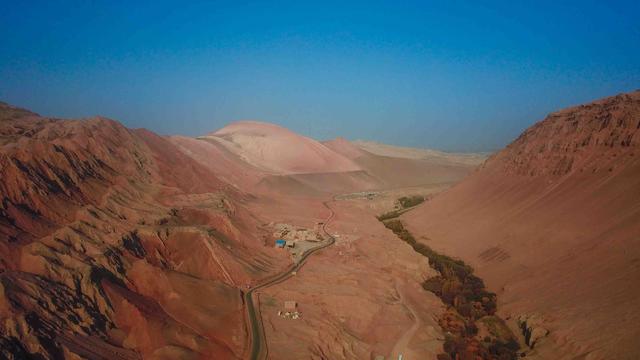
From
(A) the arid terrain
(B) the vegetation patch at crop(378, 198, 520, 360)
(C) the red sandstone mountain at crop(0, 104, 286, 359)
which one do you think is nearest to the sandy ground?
(A) the arid terrain

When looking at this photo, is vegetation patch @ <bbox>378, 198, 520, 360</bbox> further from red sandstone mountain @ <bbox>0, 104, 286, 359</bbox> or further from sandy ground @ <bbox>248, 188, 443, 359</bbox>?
red sandstone mountain @ <bbox>0, 104, 286, 359</bbox>

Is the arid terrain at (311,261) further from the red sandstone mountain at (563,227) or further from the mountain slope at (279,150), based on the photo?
the mountain slope at (279,150)

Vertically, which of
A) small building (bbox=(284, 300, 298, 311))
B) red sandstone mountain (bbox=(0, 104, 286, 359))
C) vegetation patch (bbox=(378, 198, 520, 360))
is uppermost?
red sandstone mountain (bbox=(0, 104, 286, 359))

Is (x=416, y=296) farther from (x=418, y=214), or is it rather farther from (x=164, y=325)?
(x=418, y=214)

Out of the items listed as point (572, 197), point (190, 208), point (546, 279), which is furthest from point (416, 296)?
point (190, 208)

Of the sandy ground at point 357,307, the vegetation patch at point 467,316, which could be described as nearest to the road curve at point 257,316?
the sandy ground at point 357,307

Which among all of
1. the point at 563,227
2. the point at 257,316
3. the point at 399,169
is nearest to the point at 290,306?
the point at 257,316
